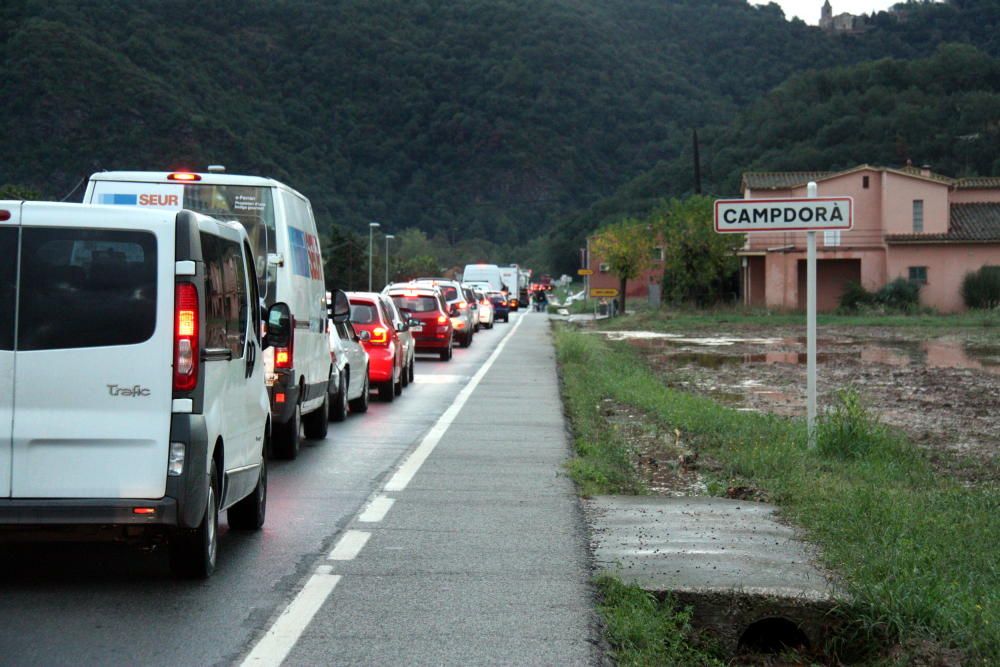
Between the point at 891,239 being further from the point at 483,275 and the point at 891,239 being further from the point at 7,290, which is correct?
the point at 7,290

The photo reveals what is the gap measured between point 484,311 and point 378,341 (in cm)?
3601

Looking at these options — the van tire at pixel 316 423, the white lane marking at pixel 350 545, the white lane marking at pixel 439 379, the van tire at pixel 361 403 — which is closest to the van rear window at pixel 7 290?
the white lane marking at pixel 350 545

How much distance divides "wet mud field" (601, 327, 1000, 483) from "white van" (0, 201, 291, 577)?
26.2ft

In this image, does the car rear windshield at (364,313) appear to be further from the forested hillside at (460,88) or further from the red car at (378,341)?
the forested hillside at (460,88)

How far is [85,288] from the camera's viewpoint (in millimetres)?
7043

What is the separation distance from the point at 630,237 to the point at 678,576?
6449 cm

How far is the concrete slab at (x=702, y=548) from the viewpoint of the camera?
7.17 m

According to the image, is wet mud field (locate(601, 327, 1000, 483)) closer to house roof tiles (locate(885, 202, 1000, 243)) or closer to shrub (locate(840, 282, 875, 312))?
shrub (locate(840, 282, 875, 312))

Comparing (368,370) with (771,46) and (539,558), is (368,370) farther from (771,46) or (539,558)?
(771,46)

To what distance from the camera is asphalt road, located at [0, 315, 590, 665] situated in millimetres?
6020

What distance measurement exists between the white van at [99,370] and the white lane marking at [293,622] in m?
0.76

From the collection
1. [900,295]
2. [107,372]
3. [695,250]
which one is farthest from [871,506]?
[695,250]

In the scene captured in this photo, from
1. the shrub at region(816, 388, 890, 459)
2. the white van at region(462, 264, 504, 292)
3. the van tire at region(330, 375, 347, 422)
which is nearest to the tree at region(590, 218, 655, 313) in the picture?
the white van at region(462, 264, 504, 292)

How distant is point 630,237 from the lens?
71312 millimetres
